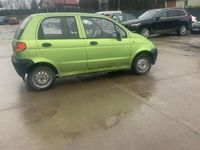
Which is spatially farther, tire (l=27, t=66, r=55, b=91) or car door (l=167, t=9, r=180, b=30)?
car door (l=167, t=9, r=180, b=30)

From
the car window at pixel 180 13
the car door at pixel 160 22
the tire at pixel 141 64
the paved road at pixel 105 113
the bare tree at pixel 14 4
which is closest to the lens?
the paved road at pixel 105 113

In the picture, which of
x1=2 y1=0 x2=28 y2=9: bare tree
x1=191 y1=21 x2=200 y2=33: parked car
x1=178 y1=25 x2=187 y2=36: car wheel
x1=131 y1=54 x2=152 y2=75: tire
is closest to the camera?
x1=131 y1=54 x2=152 y2=75: tire

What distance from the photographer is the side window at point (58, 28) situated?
6.82 metres

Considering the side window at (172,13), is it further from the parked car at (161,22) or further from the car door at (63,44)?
the car door at (63,44)

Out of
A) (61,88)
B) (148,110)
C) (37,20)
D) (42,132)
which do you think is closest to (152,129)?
(148,110)

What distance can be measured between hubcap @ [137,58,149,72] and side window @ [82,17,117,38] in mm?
1066

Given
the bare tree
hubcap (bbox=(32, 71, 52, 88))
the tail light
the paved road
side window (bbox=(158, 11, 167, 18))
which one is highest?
the bare tree

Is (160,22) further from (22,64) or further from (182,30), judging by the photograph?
(22,64)

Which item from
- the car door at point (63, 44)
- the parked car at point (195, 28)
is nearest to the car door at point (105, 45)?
the car door at point (63, 44)

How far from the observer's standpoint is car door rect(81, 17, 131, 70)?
7.35m

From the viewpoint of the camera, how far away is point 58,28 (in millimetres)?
7004

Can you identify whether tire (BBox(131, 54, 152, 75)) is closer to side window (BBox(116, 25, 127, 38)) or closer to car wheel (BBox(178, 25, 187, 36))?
side window (BBox(116, 25, 127, 38))

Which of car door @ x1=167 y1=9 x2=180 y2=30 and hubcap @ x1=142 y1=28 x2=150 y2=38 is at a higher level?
car door @ x1=167 y1=9 x2=180 y2=30

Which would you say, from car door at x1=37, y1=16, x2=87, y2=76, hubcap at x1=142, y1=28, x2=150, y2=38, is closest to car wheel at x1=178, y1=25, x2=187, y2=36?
hubcap at x1=142, y1=28, x2=150, y2=38
